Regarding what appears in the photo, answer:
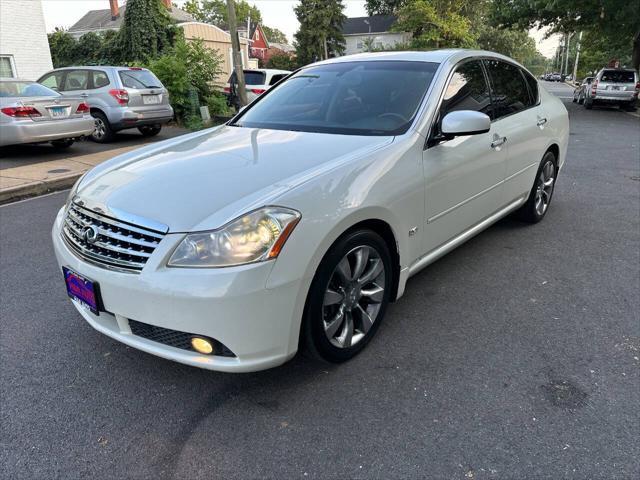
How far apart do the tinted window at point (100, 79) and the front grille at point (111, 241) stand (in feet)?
29.6

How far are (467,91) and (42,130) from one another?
758cm

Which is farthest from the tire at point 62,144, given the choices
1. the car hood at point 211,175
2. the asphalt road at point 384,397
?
the car hood at point 211,175

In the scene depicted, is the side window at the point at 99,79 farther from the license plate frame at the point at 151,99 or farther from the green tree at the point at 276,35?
the green tree at the point at 276,35

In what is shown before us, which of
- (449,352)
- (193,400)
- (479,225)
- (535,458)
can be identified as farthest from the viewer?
A: (479,225)

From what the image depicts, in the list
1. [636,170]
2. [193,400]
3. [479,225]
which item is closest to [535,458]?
[193,400]

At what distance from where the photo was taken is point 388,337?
3117mm

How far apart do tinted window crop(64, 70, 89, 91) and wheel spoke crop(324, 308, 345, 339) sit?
33.5ft

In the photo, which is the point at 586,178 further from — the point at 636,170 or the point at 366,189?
the point at 366,189

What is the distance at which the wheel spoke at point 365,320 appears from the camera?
9.28 feet

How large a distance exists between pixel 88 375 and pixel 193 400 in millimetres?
646

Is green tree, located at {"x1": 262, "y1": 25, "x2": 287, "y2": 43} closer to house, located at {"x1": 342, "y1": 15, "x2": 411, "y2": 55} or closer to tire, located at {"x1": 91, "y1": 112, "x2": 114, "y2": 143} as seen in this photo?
house, located at {"x1": 342, "y1": 15, "x2": 411, "y2": 55}

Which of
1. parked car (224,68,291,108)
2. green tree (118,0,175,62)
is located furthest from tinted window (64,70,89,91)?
green tree (118,0,175,62)

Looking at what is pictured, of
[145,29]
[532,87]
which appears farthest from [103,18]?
[532,87]

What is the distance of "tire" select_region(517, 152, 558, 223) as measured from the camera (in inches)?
194
